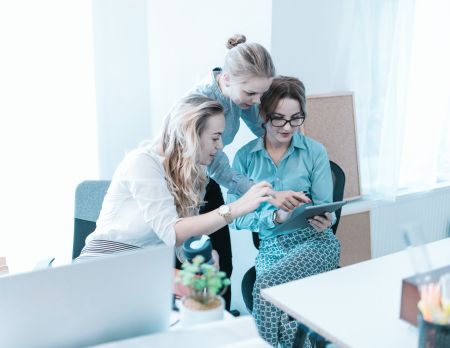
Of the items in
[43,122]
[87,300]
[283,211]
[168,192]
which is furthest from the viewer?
[43,122]

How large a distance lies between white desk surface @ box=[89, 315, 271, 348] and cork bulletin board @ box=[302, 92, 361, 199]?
1.72 meters

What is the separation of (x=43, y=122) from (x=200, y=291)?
6.04 ft

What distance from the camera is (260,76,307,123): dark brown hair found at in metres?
2.10

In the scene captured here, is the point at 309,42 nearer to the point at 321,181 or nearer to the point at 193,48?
the point at 193,48

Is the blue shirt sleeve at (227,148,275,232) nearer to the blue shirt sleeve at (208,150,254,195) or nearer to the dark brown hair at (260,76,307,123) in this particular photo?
the blue shirt sleeve at (208,150,254,195)

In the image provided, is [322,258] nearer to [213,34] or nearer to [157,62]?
[213,34]

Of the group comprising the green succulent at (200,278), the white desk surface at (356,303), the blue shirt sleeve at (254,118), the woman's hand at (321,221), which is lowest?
the white desk surface at (356,303)

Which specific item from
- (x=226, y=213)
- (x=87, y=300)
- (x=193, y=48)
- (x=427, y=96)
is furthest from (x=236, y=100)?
(x=427, y=96)

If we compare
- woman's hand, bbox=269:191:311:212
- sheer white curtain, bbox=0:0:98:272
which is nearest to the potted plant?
woman's hand, bbox=269:191:311:212

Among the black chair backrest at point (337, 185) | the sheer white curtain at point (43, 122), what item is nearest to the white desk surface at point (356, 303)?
the black chair backrest at point (337, 185)

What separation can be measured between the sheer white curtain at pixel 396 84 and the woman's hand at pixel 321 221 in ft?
3.45

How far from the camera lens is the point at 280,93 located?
6.88ft

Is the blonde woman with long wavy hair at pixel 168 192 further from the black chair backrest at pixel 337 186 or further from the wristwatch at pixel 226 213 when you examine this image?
the black chair backrest at pixel 337 186

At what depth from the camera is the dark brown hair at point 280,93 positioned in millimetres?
2096
